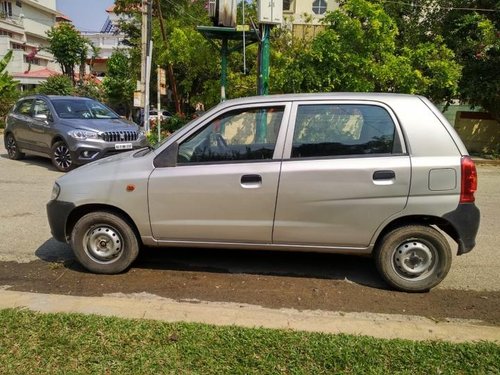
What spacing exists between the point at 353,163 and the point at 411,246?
94cm

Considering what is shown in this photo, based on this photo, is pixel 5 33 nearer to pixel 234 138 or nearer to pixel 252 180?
pixel 234 138

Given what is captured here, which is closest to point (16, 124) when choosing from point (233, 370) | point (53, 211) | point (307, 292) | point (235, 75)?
point (235, 75)

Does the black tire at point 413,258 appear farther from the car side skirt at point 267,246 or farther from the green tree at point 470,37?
the green tree at point 470,37

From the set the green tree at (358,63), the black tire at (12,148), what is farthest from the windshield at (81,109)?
the green tree at (358,63)

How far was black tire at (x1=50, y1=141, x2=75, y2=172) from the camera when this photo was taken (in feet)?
33.9

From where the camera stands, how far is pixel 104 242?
4586 millimetres

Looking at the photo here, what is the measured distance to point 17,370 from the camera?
2891 mm

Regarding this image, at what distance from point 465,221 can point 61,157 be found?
882cm

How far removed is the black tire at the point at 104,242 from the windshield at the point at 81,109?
6.99 m

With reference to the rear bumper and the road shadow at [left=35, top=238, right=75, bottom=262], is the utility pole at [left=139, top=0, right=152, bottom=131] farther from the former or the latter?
the rear bumper

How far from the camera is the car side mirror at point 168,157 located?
4.34 m

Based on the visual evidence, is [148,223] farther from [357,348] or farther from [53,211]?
[357,348]

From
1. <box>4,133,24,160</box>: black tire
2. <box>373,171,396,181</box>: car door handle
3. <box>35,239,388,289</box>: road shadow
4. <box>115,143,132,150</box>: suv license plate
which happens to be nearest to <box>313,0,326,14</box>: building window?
<box>4,133,24,160</box>: black tire

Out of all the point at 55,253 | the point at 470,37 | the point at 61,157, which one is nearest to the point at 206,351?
the point at 55,253
